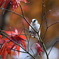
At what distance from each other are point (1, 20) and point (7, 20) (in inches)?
5.8

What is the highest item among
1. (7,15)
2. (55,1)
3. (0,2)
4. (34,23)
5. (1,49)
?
(55,1)

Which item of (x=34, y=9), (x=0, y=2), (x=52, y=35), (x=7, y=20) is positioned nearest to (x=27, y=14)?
(x=34, y=9)

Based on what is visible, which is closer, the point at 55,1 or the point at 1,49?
the point at 1,49

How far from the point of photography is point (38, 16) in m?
2.67

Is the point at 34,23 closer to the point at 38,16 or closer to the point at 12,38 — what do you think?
the point at 38,16

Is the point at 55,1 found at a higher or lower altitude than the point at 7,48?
higher

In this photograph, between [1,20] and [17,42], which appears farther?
[1,20]

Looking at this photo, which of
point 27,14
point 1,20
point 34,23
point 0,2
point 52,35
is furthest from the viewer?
point 52,35

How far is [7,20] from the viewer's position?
2.35m

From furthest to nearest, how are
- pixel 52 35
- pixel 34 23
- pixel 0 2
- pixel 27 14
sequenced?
pixel 52 35, pixel 27 14, pixel 34 23, pixel 0 2

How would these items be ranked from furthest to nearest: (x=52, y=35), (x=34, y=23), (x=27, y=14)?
(x=52, y=35)
(x=27, y=14)
(x=34, y=23)

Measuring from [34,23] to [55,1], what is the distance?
102 centimetres

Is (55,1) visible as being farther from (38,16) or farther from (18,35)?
(18,35)

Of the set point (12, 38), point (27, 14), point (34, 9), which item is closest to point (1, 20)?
point (27, 14)
